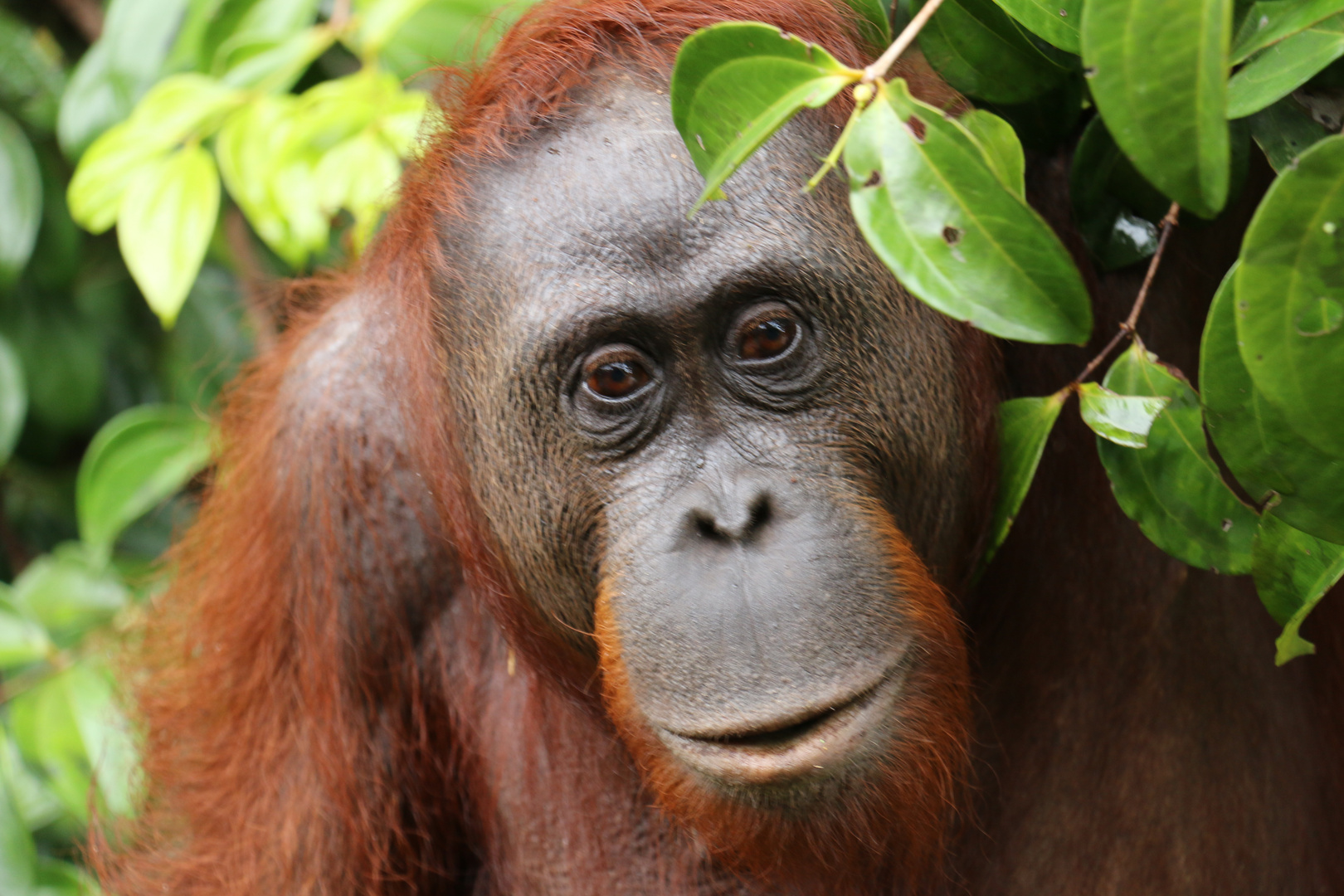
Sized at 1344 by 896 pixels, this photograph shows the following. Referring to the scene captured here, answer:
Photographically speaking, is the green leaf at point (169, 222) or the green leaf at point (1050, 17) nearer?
the green leaf at point (1050, 17)

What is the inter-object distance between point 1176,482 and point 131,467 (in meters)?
2.32

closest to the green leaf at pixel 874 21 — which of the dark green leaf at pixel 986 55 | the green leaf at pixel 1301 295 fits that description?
the dark green leaf at pixel 986 55

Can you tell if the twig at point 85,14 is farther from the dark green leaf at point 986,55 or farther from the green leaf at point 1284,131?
the green leaf at point 1284,131

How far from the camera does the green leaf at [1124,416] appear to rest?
1263mm

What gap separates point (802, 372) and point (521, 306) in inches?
13.6

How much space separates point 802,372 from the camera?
4.78 ft

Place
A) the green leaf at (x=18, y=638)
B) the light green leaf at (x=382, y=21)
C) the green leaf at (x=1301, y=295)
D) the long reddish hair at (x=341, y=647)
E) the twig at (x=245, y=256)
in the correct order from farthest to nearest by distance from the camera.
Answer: the twig at (x=245, y=256) → the green leaf at (x=18, y=638) → the light green leaf at (x=382, y=21) → the long reddish hair at (x=341, y=647) → the green leaf at (x=1301, y=295)

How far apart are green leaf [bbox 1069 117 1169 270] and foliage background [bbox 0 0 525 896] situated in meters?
0.96

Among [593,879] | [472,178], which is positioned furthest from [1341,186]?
[593,879]

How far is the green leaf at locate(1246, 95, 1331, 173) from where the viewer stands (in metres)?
1.25

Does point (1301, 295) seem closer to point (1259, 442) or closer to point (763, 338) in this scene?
point (1259, 442)

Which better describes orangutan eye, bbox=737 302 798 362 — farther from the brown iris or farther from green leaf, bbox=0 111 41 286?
green leaf, bbox=0 111 41 286

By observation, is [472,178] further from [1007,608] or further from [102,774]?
[102,774]

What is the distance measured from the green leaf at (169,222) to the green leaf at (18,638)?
770mm
